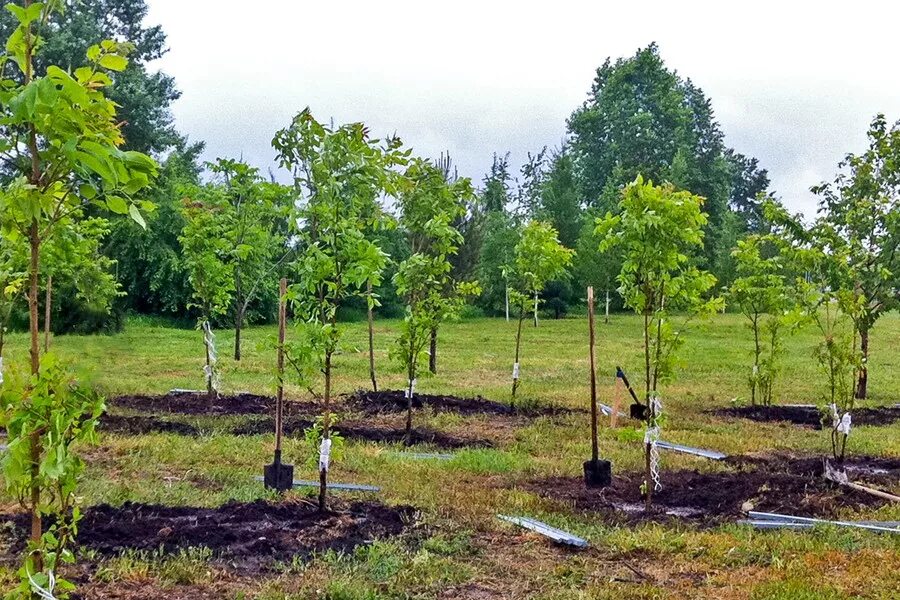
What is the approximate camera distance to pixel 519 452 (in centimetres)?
946

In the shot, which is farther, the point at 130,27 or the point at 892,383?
the point at 130,27

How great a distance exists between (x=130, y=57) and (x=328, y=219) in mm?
26531

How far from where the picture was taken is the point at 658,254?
694 centimetres

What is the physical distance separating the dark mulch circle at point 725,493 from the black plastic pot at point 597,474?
0.30 ft

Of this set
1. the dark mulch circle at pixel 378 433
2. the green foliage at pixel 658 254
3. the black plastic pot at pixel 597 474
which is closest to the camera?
the green foliage at pixel 658 254

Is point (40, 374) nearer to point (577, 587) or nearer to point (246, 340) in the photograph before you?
point (577, 587)

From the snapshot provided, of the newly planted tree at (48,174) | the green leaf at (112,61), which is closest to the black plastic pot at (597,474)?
the newly planted tree at (48,174)

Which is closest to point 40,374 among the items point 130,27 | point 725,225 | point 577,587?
point 577,587

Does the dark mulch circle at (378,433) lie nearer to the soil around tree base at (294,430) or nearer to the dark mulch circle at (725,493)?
the soil around tree base at (294,430)

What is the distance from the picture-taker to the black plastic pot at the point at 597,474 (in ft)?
26.1

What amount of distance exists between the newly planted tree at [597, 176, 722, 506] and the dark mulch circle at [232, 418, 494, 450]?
3012 millimetres

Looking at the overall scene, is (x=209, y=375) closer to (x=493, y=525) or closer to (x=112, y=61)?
(x=493, y=525)

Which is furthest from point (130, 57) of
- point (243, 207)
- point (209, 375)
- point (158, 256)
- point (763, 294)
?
point (763, 294)

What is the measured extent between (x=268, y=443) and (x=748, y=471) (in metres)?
5.36
